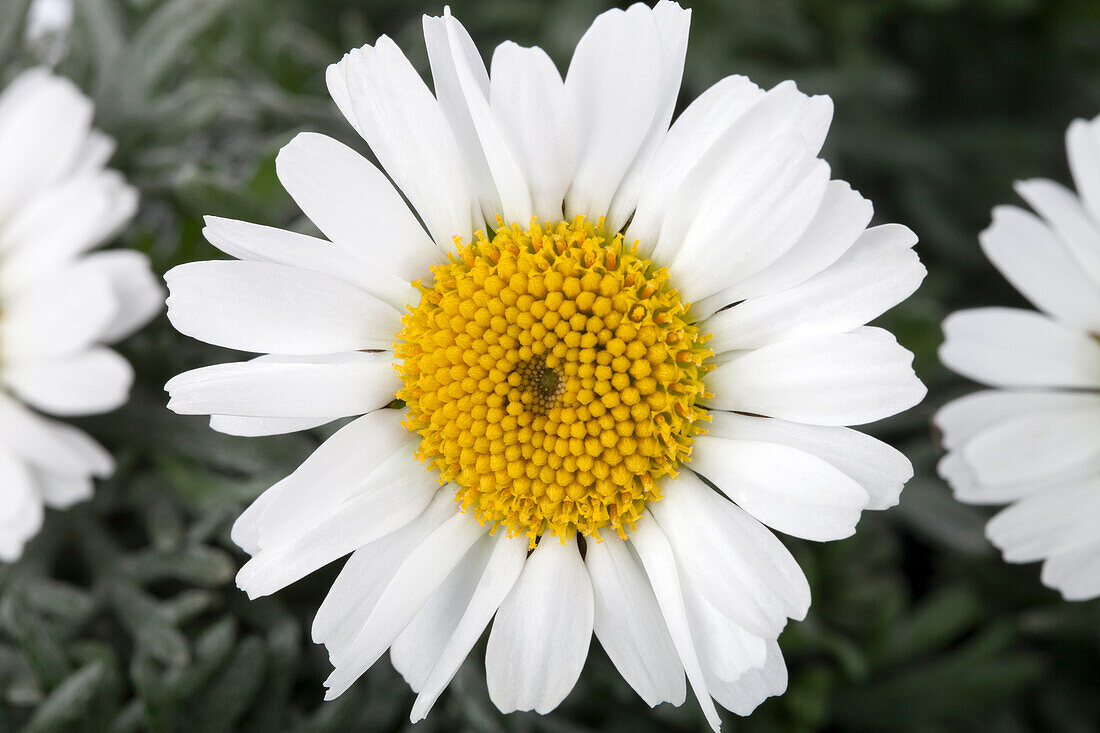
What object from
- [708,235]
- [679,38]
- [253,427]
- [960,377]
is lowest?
[960,377]

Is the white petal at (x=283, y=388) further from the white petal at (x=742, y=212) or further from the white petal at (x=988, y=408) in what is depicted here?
the white petal at (x=988, y=408)

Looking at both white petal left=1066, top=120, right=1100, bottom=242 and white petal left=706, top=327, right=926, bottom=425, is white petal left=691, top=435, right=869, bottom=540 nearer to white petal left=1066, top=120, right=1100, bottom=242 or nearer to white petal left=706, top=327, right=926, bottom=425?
white petal left=706, top=327, right=926, bottom=425

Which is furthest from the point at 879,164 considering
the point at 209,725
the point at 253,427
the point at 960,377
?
the point at 209,725

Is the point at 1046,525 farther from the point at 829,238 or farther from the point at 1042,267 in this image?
the point at 829,238

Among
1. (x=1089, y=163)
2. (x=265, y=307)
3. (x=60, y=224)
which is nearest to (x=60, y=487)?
(x=60, y=224)

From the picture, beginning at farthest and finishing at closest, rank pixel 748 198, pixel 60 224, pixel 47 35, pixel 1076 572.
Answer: pixel 47 35, pixel 60 224, pixel 1076 572, pixel 748 198

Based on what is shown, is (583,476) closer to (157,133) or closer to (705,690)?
(705,690)
